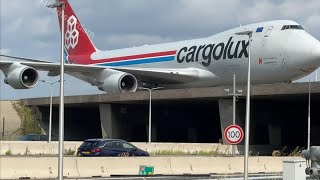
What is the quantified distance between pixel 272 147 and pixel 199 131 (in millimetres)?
17143

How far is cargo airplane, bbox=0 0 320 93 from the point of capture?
42812 mm

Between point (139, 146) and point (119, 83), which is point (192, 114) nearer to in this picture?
point (119, 83)

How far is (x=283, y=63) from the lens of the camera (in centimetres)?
4316

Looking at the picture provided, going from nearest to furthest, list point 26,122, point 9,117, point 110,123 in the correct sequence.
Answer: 1. point 110,123
2. point 26,122
3. point 9,117

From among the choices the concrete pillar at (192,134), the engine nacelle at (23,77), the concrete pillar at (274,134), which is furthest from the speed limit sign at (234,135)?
the concrete pillar at (192,134)

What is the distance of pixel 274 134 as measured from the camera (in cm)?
5422

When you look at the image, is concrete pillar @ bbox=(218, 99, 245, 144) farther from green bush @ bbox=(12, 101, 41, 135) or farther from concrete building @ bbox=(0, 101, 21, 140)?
concrete building @ bbox=(0, 101, 21, 140)

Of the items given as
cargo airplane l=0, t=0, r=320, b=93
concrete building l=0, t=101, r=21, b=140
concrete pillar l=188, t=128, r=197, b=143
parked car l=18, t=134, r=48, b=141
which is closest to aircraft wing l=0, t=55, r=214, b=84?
cargo airplane l=0, t=0, r=320, b=93

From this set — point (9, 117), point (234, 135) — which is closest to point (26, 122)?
point (9, 117)

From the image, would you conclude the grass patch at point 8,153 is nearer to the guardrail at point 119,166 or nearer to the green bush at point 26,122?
the guardrail at point 119,166

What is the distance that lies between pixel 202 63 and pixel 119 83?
21.9ft

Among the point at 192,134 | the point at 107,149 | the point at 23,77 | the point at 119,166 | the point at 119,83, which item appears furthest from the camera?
the point at 192,134

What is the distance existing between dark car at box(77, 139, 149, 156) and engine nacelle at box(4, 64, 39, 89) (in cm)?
1115

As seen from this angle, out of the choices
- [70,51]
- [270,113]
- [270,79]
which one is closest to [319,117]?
[270,113]
